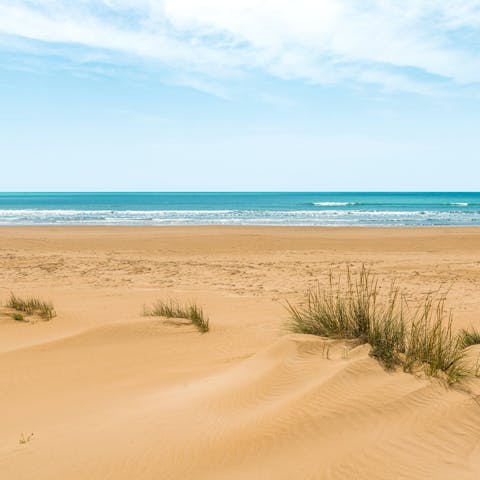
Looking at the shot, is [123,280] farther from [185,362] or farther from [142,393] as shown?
[142,393]

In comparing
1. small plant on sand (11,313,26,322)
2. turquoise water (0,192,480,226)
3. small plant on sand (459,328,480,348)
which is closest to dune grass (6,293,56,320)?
small plant on sand (11,313,26,322)

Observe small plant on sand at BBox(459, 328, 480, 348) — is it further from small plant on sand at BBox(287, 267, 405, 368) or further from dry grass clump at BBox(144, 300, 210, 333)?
dry grass clump at BBox(144, 300, 210, 333)

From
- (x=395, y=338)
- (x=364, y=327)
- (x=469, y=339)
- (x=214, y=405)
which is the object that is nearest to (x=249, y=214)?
(x=469, y=339)

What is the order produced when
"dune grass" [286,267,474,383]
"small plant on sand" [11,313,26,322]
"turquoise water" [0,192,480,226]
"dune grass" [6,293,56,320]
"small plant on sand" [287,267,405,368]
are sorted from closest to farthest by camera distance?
1. "dune grass" [286,267,474,383]
2. "small plant on sand" [287,267,405,368]
3. "small plant on sand" [11,313,26,322]
4. "dune grass" [6,293,56,320]
5. "turquoise water" [0,192,480,226]

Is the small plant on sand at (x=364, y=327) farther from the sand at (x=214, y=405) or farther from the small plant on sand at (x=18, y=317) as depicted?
the small plant on sand at (x=18, y=317)

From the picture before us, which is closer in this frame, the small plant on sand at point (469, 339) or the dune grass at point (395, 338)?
the dune grass at point (395, 338)

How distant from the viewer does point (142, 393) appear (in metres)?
4.40

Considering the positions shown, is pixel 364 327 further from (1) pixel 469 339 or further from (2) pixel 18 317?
(2) pixel 18 317

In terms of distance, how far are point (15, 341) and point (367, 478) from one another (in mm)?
4995

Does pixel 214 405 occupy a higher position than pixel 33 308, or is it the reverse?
pixel 214 405

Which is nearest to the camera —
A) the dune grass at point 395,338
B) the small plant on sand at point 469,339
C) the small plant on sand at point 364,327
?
the dune grass at point 395,338

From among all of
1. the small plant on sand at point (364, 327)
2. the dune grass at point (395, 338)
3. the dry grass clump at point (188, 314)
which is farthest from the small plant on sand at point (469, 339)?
the dry grass clump at point (188, 314)

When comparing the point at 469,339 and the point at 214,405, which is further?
the point at 469,339

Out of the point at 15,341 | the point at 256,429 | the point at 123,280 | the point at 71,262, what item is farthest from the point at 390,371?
the point at 71,262
